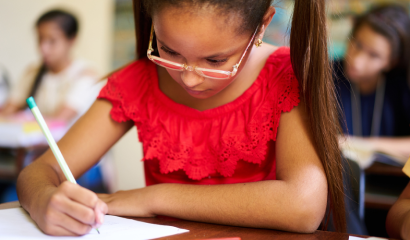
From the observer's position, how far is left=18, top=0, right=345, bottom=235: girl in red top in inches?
27.0

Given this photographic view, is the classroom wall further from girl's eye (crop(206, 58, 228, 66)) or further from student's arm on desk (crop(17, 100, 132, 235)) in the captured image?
girl's eye (crop(206, 58, 228, 66))

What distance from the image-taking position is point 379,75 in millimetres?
2352

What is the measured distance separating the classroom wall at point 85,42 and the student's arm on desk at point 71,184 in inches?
87.0

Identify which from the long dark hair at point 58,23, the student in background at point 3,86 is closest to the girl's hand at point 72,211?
the long dark hair at point 58,23

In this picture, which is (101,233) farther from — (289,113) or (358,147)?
(358,147)

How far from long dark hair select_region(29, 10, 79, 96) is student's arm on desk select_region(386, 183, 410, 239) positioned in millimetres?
3135

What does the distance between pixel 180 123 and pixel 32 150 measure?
1.67 meters

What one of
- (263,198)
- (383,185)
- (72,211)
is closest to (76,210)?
(72,211)

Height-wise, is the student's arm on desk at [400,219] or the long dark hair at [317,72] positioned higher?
the long dark hair at [317,72]

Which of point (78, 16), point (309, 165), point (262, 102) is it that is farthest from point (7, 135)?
point (309, 165)

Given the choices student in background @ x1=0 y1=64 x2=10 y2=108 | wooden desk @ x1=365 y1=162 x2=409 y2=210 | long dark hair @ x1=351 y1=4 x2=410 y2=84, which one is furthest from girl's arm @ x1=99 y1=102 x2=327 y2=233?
student in background @ x1=0 y1=64 x2=10 y2=108

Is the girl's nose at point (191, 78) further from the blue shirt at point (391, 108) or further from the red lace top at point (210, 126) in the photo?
the blue shirt at point (391, 108)

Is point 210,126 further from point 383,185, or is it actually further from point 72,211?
point 383,185

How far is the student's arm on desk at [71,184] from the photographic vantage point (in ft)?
1.93
